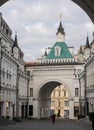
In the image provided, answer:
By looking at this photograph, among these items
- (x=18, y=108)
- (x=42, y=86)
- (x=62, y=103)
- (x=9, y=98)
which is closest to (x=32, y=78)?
(x=42, y=86)

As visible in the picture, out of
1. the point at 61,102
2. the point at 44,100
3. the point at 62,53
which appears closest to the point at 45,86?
the point at 44,100

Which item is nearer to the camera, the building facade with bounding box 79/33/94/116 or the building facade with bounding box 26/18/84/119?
the building facade with bounding box 79/33/94/116

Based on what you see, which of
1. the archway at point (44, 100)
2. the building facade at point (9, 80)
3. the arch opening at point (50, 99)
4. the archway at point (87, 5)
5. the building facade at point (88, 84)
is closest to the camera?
the archway at point (87, 5)

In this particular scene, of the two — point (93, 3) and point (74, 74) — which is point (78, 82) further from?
point (93, 3)

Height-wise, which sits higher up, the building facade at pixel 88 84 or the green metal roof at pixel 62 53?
the green metal roof at pixel 62 53

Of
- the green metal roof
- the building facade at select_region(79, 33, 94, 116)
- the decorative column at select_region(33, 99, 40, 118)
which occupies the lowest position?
the decorative column at select_region(33, 99, 40, 118)

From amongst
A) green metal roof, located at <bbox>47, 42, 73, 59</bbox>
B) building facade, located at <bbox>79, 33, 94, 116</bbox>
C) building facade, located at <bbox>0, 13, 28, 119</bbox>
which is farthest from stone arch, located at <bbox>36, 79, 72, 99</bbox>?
green metal roof, located at <bbox>47, 42, 73, 59</bbox>

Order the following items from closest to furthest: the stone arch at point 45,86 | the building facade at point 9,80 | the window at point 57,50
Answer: the building facade at point 9,80 < the stone arch at point 45,86 < the window at point 57,50

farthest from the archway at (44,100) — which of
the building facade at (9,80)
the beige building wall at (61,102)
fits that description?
the beige building wall at (61,102)

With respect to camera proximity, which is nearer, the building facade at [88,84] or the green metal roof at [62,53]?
the building facade at [88,84]

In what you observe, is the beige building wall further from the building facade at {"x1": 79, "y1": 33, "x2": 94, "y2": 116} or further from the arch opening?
the building facade at {"x1": 79, "y1": 33, "x2": 94, "y2": 116}

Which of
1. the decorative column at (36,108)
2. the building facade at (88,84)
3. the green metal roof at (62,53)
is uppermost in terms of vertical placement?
the green metal roof at (62,53)

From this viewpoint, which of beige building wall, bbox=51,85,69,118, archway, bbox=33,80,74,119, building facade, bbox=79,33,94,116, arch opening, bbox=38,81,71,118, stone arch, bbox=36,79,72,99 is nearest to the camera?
building facade, bbox=79,33,94,116

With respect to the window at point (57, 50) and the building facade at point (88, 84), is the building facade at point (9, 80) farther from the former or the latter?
the window at point (57, 50)
